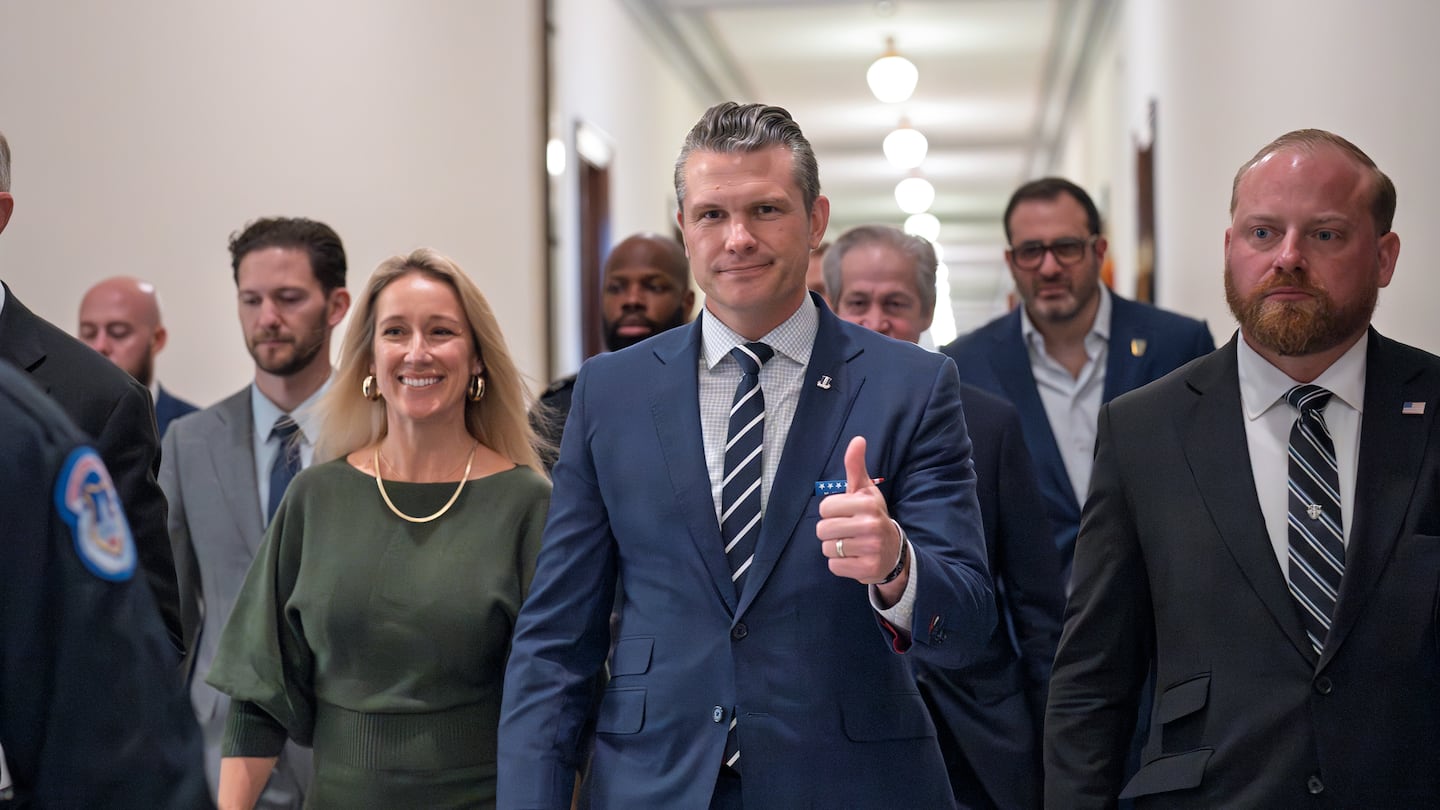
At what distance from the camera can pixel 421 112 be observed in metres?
6.73

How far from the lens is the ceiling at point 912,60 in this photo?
405 inches

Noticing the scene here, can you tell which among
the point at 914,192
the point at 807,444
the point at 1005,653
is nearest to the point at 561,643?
the point at 807,444

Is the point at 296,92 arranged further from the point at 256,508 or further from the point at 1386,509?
the point at 1386,509

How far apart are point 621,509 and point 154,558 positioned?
3.03 feet

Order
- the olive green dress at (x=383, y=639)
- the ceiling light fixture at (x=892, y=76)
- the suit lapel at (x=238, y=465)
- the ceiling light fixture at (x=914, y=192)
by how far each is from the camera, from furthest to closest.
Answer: the ceiling light fixture at (x=914, y=192) < the ceiling light fixture at (x=892, y=76) < the suit lapel at (x=238, y=465) < the olive green dress at (x=383, y=639)

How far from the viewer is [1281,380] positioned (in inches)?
95.6

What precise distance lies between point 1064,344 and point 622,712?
2.52 meters

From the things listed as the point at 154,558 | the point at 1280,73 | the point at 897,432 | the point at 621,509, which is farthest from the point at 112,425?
the point at 1280,73

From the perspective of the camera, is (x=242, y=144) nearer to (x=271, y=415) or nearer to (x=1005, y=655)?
(x=271, y=415)

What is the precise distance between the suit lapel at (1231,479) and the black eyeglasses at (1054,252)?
78.3 inches

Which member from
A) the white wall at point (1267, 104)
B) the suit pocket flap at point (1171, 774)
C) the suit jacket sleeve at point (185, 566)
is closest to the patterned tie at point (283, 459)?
the suit jacket sleeve at point (185, 566)

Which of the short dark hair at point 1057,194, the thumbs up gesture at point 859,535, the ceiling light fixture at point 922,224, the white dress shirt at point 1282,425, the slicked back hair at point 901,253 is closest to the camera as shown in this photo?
the thumbs up gesture at point 859,535

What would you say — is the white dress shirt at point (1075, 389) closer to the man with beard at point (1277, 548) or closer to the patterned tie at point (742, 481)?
the man with beard at point (1277, 548)

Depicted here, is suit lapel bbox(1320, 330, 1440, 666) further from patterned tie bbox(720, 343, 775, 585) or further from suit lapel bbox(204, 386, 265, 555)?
suit lapel bbox(204, 386, 265, 555)
